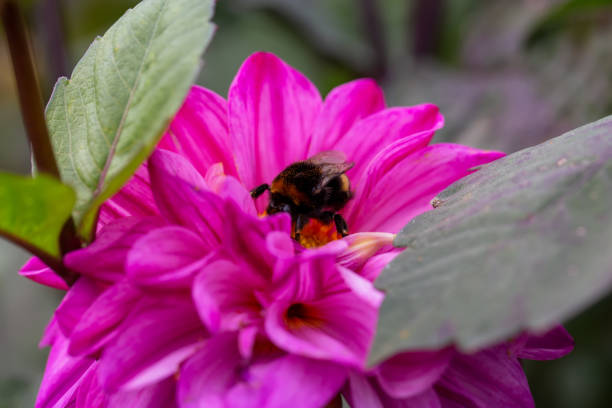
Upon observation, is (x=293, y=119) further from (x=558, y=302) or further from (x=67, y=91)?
(x=558, y=302)

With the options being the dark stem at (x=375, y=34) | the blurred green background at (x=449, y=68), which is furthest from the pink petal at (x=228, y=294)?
the dark stem at (x=375, y=34)

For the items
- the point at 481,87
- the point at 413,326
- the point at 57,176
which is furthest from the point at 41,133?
the point at 481,87

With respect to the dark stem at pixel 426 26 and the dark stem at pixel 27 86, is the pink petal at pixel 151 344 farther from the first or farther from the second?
the dark stem at pixel 426 26

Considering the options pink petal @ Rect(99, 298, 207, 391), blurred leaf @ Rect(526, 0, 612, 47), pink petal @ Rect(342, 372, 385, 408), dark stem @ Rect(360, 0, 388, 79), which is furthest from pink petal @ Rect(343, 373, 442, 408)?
dark stem @ Rect(360, 0, 388, 79)

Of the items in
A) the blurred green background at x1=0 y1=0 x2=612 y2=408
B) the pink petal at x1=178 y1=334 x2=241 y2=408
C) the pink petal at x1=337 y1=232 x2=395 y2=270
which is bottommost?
the blurred green background at x1=0 y1=0 x2=612 y2=408

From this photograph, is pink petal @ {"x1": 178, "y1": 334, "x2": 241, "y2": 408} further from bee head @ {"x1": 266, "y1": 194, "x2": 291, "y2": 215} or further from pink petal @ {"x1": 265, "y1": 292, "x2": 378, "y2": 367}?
bee head @ {"x1": 266, "y1": 194, "x2": 291, "y2": 215}

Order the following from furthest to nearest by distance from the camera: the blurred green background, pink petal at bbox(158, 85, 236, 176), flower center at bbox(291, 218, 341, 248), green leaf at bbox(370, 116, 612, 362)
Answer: the blurred green background
flower center at bbox(291, 218, 341, 248)
pink petal at bbox(158, 85, 236, 176)
green leaf at bbox(370, 116, 612, 362)
